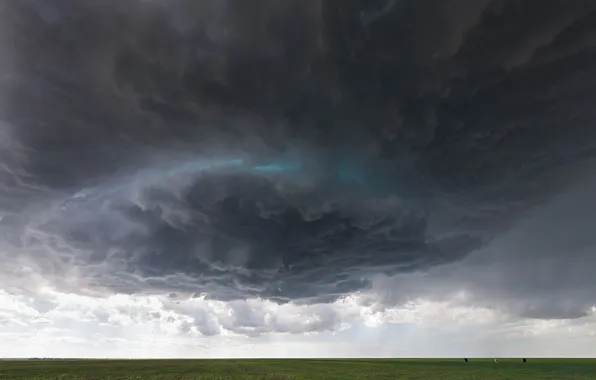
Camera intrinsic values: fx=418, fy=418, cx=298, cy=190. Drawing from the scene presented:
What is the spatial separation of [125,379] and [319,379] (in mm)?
32245

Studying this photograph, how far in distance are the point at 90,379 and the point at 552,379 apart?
7559 cm

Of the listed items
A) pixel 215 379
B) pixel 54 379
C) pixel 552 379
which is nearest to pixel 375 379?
pixel 215 379

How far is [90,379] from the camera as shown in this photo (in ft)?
225

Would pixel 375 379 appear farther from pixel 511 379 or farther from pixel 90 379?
pixel 90 379

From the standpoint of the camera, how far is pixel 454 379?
65125mm

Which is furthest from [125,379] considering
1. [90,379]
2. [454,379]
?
[454,379]

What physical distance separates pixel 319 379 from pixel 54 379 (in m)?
43.8

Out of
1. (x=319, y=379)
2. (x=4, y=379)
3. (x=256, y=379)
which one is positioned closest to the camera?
(x=256, y=379)

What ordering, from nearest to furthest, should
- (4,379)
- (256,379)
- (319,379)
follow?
(256,379) < (319,379) < (4,379)

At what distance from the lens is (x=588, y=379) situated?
65438mm

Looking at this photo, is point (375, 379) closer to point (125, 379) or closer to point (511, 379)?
point (511, 379)

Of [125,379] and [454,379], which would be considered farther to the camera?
[125,379]

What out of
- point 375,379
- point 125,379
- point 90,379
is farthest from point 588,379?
point 90,379

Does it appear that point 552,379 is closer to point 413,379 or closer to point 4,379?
point 413,379
